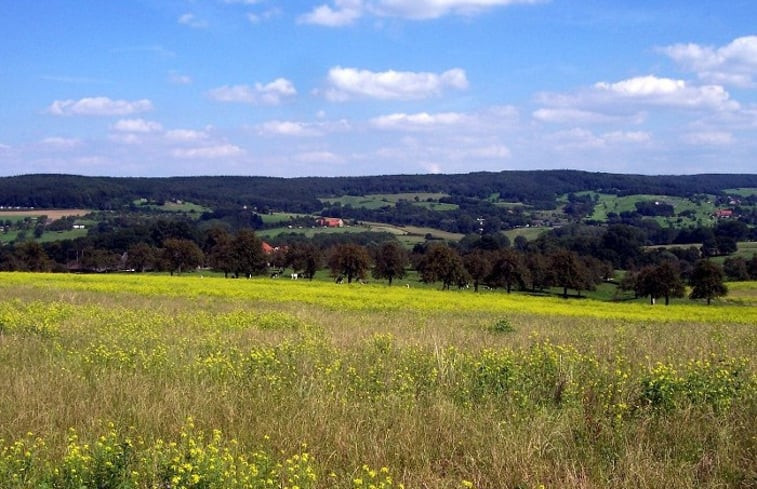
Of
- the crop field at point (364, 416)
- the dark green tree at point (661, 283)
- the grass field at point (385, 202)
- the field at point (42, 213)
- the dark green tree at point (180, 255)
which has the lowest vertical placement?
the dark green tree at point (661, 283)

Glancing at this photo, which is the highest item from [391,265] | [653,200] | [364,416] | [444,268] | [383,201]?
[653,200]

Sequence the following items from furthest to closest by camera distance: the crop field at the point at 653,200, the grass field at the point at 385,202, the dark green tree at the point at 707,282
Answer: the grass field at the point at 385,202 → the crop field at the point at 653,200 → the dark green tree at the point at 707,282

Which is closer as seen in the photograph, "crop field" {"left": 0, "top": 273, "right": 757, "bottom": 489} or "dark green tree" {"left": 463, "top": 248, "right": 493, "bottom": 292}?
"crop field" {"left": 0, "top": 273, "right": 757, "bottom": 489}

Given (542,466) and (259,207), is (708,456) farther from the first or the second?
(259,207)

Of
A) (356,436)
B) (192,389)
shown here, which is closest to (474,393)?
(356,436)

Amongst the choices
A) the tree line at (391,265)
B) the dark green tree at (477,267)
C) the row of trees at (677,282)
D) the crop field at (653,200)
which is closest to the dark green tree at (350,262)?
the tree line at (391,265)

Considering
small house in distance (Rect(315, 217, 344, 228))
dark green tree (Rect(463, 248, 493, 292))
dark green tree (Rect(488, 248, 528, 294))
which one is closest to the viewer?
dark green tree (Rect(488, 248, 528, 294))

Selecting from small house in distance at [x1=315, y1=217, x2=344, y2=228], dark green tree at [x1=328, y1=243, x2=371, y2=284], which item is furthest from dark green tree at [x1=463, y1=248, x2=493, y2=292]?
small house in distance at [x1=315, y1=217, x2=344, y2=228]

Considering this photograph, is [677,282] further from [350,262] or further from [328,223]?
[328,223]

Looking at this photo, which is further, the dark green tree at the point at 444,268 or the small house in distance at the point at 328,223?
the small house in distance at the point at 328,223

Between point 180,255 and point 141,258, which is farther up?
point 180,255

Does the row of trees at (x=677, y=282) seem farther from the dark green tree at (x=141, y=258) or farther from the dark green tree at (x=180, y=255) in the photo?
the dark green tree at (x=141, y=258)

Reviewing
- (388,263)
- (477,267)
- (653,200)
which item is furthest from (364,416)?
(653,200)

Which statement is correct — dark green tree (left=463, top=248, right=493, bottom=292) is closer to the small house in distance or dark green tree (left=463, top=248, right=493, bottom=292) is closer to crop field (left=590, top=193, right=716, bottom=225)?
the small house in distance
